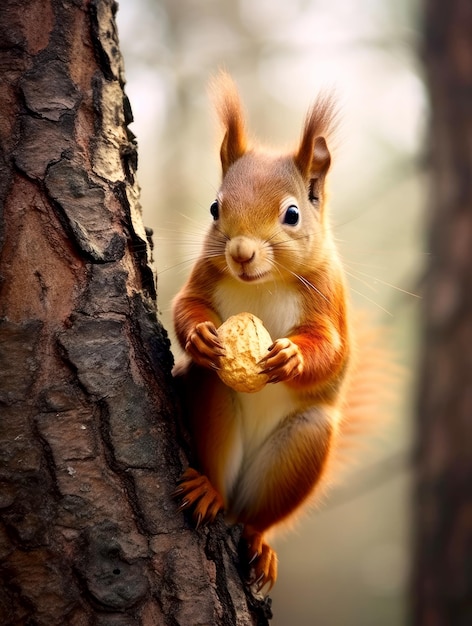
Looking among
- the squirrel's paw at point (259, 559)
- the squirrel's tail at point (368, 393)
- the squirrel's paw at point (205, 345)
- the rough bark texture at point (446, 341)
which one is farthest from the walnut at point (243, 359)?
the rough bark texture at point (446, 341)

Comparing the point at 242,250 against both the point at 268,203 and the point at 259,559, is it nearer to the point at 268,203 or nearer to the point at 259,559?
the point at 268,203

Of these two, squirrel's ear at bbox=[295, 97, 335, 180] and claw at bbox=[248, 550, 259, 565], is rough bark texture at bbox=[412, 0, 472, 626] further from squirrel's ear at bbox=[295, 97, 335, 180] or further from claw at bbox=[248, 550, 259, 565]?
claw at bbox=[248, 550, 259, 565]

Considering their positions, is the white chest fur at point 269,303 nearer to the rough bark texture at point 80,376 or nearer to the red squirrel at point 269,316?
the red squirrel at point 269,316

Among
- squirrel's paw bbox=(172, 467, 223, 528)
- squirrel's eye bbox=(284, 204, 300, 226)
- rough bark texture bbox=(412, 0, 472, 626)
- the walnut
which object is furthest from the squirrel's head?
rough bark texture bbox=(412, 0, 472, 626)

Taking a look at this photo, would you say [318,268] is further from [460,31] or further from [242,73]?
[242,73]

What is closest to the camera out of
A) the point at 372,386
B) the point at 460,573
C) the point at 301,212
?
the point at 301,212

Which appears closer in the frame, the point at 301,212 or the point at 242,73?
the point at 301,212

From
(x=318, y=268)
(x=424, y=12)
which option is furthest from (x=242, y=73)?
(x=318, y=268)
